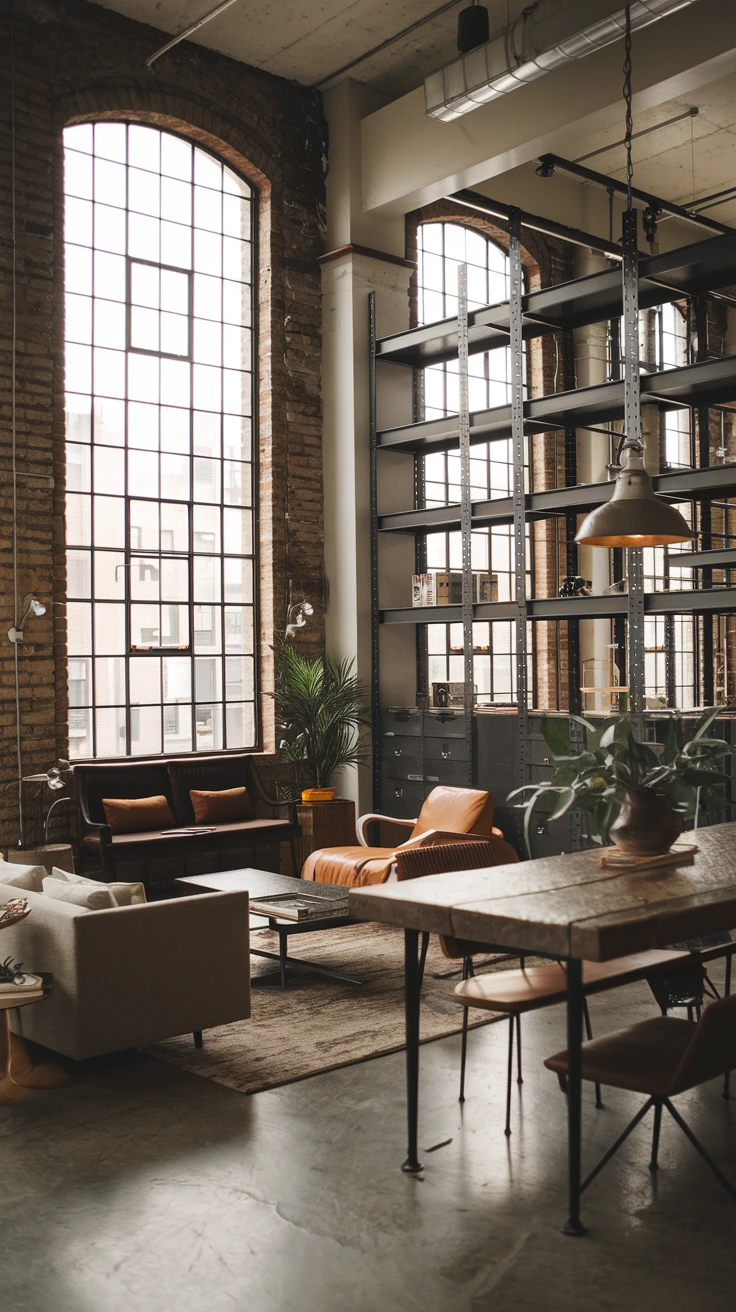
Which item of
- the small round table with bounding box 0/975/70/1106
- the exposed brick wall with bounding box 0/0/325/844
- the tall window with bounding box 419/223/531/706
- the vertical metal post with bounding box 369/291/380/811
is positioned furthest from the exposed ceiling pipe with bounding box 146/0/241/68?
Result: the small round table with bounding box 0/975/70/1106

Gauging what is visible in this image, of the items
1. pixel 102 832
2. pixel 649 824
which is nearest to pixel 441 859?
pixel 649 824

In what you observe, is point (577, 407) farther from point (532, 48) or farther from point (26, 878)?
point (26, 878)

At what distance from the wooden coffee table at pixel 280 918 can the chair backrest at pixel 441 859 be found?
74cm

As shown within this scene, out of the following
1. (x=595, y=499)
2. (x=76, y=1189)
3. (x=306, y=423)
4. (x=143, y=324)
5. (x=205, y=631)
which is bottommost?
(x=76, y=1189)

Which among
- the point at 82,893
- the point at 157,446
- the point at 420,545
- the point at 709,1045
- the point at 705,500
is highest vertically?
the point at 157,446

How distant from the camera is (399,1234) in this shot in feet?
10.0

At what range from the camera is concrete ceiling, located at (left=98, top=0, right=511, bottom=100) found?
7.89 metres

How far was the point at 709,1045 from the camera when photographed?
115 inches

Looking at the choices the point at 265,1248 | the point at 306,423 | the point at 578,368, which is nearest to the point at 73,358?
the point at 306,423

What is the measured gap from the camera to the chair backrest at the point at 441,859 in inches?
176

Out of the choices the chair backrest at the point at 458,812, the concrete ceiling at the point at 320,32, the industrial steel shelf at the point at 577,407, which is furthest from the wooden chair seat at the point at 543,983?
the concrete ceiling at the point at 320,32

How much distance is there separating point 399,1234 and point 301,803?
5.43 metres

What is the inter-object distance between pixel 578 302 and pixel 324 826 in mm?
4054

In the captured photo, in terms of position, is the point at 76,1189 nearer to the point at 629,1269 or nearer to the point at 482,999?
the point at 482,999
